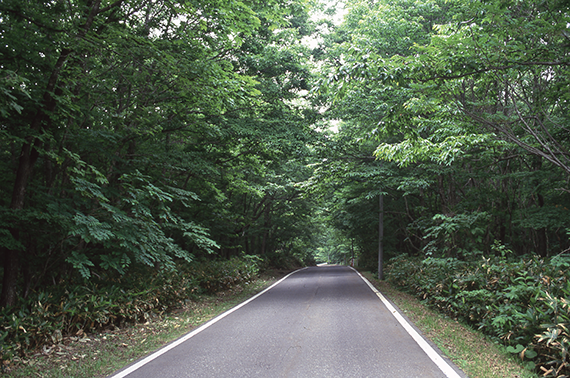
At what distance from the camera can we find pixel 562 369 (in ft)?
13.2

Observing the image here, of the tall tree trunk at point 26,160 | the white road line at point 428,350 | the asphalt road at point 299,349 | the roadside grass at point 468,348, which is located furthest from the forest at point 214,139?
the asphalt road at point 299,349

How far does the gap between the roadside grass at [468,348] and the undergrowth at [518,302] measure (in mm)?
199

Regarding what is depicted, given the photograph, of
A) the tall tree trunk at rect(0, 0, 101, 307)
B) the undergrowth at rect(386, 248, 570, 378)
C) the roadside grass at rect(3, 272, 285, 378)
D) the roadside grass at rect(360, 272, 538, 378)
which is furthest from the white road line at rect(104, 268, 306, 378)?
the undergrowth at rect(386, 248, 570, 378)

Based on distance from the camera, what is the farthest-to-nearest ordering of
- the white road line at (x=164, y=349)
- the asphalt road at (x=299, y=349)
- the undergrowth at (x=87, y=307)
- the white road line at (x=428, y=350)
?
1. the undergrowth at (x=87, y=307)
2. the white road line at (x=164, y=349)
3. the asphalt road at (x=299, y=349)
4. the white road line at (x=428, y=350)

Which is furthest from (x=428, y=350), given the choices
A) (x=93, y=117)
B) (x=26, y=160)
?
(x=93, y=117)

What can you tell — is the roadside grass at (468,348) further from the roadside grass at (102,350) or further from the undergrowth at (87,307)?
the undergrowth at (87,307)

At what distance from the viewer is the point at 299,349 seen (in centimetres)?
522

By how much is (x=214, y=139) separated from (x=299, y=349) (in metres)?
8.14

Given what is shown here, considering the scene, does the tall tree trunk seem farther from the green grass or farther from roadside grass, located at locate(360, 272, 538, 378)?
roadside grass, located at locate(360, 272, 538, 378)

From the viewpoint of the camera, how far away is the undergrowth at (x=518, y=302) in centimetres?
421

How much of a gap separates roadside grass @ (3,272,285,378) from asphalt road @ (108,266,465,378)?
17.1 inches

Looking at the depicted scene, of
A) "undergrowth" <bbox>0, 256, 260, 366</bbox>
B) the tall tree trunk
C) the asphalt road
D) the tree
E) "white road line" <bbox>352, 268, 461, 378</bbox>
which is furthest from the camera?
the tall tree trunk

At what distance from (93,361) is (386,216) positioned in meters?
17.7

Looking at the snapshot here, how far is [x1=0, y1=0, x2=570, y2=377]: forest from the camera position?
5336 mm
